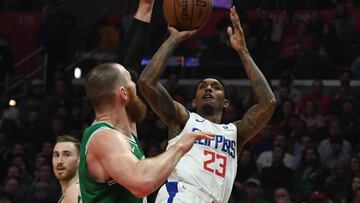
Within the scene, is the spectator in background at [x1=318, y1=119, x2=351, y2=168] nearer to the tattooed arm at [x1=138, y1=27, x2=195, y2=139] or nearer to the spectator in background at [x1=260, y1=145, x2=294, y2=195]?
the spectator in background at [x1=260, y1=145, x2=294, y2=195]

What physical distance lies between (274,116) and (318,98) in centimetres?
72

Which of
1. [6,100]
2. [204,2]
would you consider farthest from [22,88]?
[204,2]

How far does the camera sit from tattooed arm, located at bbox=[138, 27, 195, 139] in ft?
21.2

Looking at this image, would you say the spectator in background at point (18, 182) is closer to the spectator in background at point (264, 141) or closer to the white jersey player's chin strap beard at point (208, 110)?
the spectator in background at point (264, 141)

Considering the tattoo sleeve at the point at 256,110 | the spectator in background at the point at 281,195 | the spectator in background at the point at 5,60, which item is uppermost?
the tattoo sleeve at the point at 256,110

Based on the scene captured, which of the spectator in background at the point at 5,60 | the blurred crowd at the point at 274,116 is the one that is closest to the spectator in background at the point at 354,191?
the blurred crowd at the point at 274,116

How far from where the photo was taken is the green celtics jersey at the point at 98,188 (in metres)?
4.61

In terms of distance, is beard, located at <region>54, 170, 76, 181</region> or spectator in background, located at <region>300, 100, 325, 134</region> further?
spectator in background, located at <region>300, 100, 325, 134</region>

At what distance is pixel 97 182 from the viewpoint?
4.61 meters

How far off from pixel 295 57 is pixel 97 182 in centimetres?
1010

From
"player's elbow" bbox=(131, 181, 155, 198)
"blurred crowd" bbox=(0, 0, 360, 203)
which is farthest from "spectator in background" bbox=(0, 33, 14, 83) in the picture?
"player's elbow" bbox=(131, 181, 155, 198)

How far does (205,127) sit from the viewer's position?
7.02 meters

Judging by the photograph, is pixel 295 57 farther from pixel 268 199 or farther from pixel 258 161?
pixel 268 199

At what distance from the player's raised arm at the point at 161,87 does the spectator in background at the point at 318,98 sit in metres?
6.20
